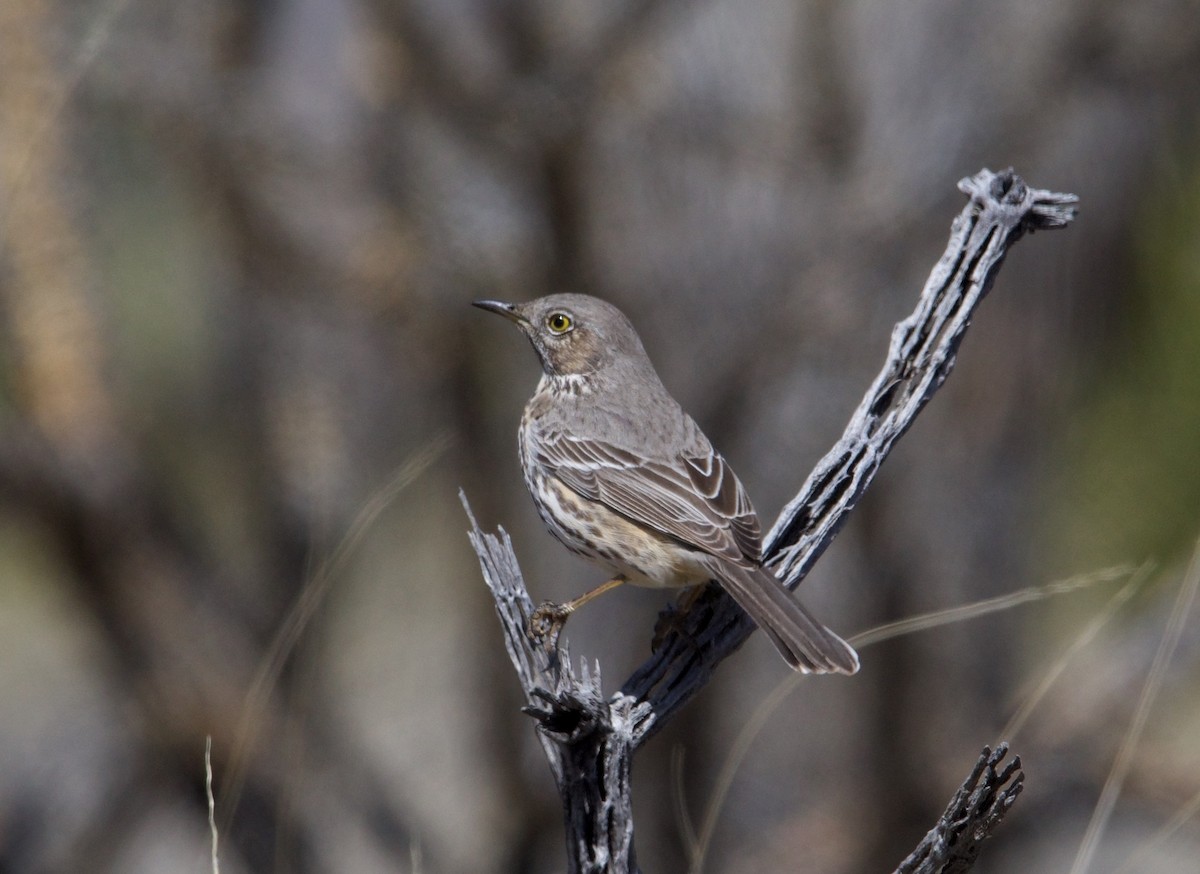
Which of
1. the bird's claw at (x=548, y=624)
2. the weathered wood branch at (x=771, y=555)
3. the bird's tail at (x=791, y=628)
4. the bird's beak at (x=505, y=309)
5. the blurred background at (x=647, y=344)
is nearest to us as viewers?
the weathered wood branch at (x=771, y=555)

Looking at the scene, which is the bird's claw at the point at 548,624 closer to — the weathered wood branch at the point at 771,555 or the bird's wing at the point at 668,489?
the weathered wood branch at the point at 771,555

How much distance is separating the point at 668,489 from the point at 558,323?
939 millimetres

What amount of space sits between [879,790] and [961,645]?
2.82ft

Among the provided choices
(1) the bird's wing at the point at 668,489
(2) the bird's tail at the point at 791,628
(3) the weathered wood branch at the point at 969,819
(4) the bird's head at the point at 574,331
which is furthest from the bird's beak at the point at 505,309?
(3) the weathered wood branch at the point at 969,819

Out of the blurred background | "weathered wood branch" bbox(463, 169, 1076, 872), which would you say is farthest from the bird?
the blurred background

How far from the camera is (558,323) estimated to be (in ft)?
16.5

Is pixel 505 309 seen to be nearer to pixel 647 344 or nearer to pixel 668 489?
pixel 668 489

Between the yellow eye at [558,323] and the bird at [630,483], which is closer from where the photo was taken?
the bird at [630,483]

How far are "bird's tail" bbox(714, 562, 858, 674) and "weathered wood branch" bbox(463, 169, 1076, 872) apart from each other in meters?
0.12

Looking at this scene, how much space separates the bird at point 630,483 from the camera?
3652 millimetres

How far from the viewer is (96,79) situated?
696cm

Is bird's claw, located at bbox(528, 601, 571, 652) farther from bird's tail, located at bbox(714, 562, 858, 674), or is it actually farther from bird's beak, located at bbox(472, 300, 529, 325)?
bird's beak, located at bbox(472, 300, 529, 325)

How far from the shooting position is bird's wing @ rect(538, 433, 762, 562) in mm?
3980

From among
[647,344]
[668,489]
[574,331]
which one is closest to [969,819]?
[668,489]
